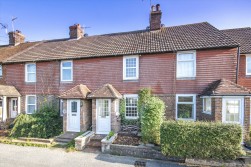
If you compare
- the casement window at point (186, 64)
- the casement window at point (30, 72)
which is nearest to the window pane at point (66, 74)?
the casement window at point (30, 72)

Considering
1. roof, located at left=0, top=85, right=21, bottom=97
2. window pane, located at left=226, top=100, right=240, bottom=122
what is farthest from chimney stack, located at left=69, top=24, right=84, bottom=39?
→ window pane, located at left=226, top=100, right=240, bottom=122

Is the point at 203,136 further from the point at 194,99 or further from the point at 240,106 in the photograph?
the point at 194,99

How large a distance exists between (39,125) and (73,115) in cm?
248

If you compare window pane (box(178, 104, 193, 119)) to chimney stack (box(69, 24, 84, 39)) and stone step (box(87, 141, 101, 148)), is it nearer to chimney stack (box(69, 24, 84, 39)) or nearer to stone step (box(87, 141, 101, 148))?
stone step (box(87, 141, 101, 148))

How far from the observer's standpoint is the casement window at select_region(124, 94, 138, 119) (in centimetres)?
1277

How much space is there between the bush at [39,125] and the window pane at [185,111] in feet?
30.7

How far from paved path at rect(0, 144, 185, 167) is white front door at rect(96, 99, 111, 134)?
2.74 metres

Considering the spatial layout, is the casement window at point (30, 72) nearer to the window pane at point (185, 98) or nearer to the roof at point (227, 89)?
the window pane at point (185, 98)

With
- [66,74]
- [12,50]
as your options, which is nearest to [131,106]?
[66,74]

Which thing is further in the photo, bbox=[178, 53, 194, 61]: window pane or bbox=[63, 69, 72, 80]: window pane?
bbox=[63, 69, 72, 80]: window pane

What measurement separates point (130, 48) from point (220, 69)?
22.8 feet

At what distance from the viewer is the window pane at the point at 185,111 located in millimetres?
12023

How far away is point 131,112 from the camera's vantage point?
12852 millimetres

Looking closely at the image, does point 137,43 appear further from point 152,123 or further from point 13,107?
point 13,107
